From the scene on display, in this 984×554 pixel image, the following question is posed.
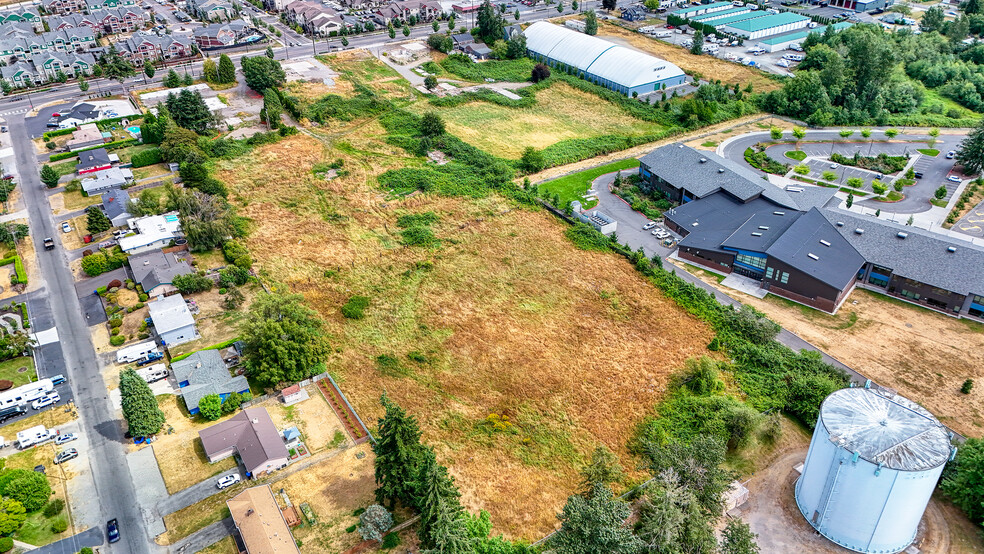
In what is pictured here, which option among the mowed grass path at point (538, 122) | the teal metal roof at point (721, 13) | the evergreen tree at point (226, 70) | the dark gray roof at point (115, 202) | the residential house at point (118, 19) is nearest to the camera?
the dark gray roof at point (115, 202)

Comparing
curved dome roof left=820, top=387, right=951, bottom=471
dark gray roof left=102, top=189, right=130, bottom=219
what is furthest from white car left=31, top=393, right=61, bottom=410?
curved dome roof left=820, top=387, right=951, bottom=471

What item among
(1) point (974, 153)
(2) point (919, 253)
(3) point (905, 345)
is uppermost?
(1) point (974, 153)

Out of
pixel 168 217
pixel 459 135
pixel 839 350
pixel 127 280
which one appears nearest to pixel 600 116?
pixel 459 135

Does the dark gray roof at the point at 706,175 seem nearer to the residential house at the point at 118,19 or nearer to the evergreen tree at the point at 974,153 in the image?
the evergreen tree at the point at 974,153

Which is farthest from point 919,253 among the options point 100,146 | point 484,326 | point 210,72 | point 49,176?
point 210,72

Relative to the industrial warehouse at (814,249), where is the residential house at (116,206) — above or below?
below

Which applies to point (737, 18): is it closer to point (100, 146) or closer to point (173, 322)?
point (100, 146)

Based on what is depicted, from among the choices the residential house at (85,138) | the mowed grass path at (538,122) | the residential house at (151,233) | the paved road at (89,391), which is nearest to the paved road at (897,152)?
the mowed grass path at (538,122)

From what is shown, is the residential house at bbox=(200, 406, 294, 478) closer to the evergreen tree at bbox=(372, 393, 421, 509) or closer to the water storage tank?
the evergreen tree at bbox=(372, 393, 421, 509)
